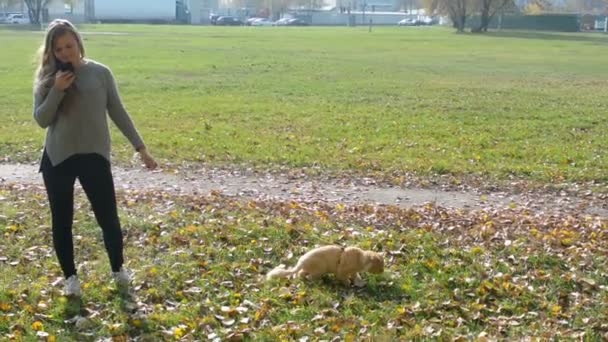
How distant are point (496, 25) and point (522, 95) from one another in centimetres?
7633

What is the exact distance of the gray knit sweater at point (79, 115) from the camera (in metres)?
5.38

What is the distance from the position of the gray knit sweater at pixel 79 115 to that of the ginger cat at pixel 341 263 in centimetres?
175

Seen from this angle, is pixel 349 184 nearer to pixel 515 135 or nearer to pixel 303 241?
pixel 303 241

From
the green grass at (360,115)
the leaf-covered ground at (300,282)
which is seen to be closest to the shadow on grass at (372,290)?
the leaf-covered ground at (300,282)

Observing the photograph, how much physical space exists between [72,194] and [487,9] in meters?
78.9

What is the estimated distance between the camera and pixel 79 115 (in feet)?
17.8

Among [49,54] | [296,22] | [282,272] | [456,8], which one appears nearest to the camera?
[49,54]

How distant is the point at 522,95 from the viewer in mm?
23156

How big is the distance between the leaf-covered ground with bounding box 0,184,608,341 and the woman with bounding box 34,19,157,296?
0.66 meters

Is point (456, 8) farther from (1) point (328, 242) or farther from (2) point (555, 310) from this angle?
(2) point (555, 310)

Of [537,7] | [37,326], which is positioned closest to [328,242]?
[37,326]

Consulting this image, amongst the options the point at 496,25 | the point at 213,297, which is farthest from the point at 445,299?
the point at 496,25

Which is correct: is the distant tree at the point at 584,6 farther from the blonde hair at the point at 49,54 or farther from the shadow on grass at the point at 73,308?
the blonde hair at the point at 49,54

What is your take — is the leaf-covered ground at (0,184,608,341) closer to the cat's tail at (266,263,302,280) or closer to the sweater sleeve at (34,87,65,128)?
the cat's tail at (266,263,302,280)
